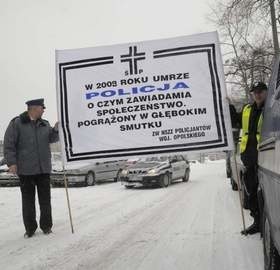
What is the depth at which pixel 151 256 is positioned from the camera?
6.32 metres

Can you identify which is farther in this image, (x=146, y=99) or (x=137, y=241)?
(x=137, y=241)

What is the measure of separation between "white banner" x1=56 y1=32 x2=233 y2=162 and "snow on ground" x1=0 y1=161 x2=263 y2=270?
122cm

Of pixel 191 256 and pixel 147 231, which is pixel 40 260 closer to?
pixel 191 256

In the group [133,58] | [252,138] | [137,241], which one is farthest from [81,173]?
[252,138]

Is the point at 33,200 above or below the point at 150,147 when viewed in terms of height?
below

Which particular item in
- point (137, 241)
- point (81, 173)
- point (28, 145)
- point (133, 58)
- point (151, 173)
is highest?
point (133, 58)

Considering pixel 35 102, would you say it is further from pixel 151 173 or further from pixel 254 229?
pixel 151 173

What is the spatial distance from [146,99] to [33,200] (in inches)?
91.7

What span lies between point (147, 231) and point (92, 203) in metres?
5.18

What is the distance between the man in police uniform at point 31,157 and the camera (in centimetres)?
792

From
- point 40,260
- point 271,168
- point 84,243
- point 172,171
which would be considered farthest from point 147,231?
point 172,171

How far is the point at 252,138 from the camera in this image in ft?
22.7

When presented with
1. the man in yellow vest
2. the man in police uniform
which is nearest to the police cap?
the man in police uniform

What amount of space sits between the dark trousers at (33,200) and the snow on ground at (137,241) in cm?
22
